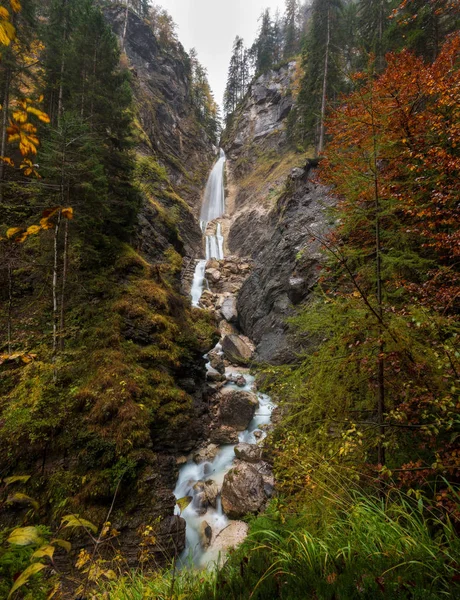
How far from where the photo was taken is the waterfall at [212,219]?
64.8 ft

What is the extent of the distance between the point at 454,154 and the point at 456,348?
10.9 ft

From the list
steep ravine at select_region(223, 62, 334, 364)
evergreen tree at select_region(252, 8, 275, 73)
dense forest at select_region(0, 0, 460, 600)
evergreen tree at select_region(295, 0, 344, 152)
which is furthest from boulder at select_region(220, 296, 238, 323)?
evergreen tree at select_region(252, 8, 275, 73)

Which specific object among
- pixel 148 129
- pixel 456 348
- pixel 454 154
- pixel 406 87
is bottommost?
pixel 456 348

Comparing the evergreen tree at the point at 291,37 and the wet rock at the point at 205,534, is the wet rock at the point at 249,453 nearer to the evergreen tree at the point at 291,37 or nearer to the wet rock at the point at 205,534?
the wet rock at the point at 205,534

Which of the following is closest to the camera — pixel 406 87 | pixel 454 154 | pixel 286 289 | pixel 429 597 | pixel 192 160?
pixel 429 597

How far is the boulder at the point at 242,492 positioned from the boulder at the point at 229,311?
1101 cm

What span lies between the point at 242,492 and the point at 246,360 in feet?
11.5

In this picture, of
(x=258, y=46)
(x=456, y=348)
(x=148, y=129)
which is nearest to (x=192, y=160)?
(x=148, y=129)

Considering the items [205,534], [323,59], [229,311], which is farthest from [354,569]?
[323,59]

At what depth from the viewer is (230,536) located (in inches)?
199

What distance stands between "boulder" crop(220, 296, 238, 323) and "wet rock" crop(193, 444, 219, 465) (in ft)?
32.1

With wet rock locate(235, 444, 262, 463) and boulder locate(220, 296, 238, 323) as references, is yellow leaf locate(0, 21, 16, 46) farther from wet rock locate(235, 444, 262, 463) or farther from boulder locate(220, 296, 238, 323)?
boulder locate(220, 296, 238, 323)

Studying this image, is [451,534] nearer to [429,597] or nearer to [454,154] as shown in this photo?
[429,597]

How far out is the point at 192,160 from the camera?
115 ft
